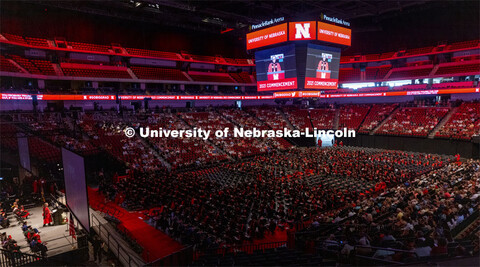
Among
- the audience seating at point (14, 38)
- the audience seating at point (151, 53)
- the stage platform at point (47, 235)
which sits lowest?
the stage platform at point (47, 235)

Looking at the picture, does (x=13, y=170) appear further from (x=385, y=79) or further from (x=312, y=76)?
(x=385, y=79)

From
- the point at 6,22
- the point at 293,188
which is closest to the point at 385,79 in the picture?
the point at 293,188

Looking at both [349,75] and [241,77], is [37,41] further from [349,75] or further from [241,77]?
[349,75]

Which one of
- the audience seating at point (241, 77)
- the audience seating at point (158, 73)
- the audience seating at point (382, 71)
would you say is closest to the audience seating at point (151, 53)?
the audience seating at point (158, 73)

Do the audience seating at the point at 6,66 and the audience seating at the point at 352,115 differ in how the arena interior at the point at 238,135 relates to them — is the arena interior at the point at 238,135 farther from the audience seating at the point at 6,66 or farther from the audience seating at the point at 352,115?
the audience seating at the point at 6,66

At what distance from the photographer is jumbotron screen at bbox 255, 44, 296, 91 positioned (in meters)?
22.7

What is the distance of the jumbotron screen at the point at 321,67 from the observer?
22500mm

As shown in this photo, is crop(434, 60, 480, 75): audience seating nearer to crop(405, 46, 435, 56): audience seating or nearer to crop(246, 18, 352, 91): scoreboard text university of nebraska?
crop(405, 46, 435, 56): audience seating

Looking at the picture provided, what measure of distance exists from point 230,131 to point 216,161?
8.61 m

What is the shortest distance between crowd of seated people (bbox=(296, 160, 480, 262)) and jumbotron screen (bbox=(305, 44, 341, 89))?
420 inches

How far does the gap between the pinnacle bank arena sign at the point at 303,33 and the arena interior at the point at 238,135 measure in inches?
5.5

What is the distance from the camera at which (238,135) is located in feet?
121

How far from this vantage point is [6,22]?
1156 inches

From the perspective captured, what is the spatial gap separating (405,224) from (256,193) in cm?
843
